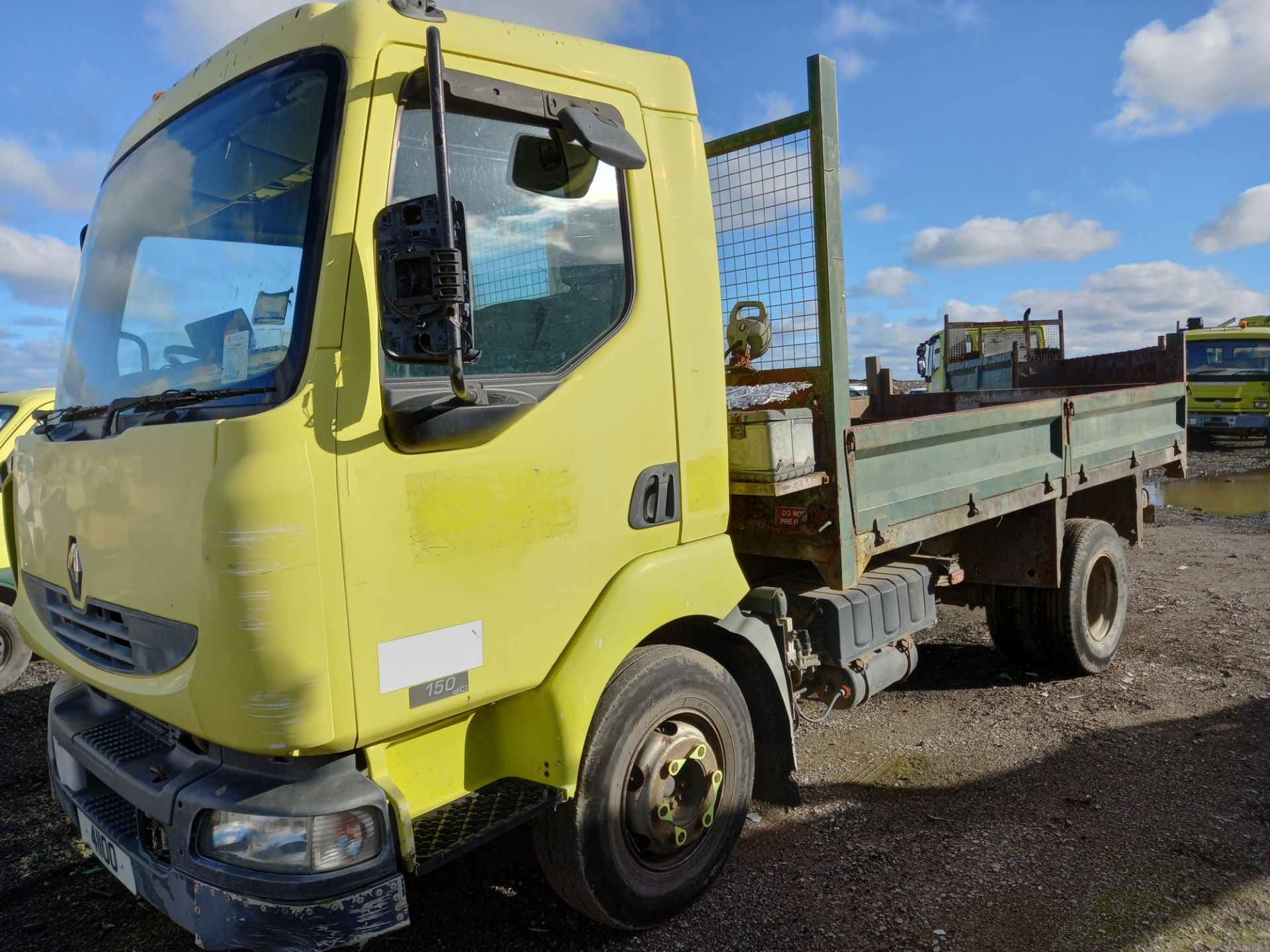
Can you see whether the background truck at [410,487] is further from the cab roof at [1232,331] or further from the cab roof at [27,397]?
the cab roof at [1232,331]

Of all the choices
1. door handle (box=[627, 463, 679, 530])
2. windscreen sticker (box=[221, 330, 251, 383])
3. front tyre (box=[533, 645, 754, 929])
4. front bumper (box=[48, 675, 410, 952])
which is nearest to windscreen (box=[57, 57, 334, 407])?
windscreen sticker (box=[221, 330, 251, 383])

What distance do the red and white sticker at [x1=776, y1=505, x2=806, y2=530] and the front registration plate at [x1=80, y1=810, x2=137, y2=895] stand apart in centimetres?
232

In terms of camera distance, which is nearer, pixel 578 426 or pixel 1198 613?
pixel 578 426

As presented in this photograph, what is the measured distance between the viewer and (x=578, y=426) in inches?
96.3

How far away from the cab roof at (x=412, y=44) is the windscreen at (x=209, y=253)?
0.23ft

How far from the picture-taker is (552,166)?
2.46m

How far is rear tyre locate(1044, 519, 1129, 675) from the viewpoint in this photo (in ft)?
16.4

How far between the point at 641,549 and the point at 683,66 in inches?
62.1

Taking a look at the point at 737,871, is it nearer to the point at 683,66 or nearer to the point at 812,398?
the point at 812,398

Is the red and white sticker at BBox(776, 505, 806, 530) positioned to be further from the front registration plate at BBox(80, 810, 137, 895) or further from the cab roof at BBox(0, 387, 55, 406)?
the cab roof at BBox(0, 387, 55, 406)

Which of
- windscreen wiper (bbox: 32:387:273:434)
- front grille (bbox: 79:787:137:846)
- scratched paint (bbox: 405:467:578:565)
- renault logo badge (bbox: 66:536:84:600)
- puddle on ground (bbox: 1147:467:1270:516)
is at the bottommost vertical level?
puddle on ground (bbox: 1147:467:1270:516)

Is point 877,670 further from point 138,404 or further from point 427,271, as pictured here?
point 138,404

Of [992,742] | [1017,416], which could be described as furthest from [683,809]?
[1017,416]

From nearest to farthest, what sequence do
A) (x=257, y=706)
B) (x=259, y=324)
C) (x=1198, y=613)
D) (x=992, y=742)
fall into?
(x=257, y=706)
(x=259, y=324)
(x=992, y=742)
(x=1198, y=613)
